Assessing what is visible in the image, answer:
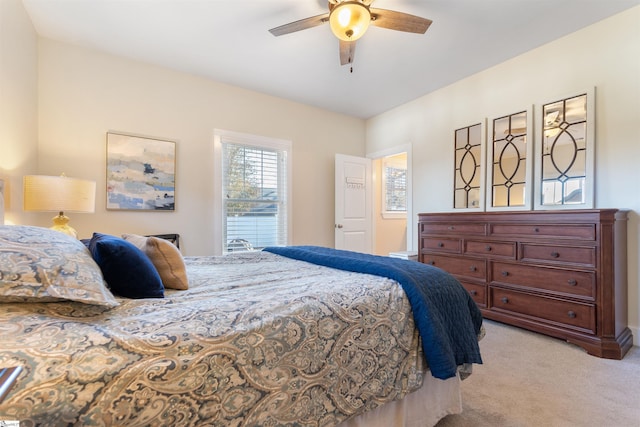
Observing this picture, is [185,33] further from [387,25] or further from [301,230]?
[301,230]

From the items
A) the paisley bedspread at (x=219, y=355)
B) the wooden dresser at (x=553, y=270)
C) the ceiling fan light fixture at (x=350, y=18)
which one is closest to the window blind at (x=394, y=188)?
the wooden dresser at (x=553, y=270)

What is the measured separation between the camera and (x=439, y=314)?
128 centimetres

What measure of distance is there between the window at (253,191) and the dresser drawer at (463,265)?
205cm

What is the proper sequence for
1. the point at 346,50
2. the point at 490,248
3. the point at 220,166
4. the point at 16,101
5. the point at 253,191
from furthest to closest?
the point at 253,191, the point at 220,166, the point at 490,248, the point at 346,50, the point at 16,101

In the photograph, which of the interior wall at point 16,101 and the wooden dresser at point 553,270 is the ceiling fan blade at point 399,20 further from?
the interior wall at point 16,101

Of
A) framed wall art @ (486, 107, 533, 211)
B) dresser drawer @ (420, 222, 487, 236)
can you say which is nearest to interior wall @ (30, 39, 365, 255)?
dresser drawer @ (420, 222, 487, 236)

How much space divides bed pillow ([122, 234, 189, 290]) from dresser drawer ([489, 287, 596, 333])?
111 inches

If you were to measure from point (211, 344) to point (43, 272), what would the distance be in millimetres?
551

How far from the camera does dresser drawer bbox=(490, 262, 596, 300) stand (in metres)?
2.25

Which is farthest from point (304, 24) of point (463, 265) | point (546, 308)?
point (546, 308)

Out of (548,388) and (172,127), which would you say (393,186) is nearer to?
(172,127)

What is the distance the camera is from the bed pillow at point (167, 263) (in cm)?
131

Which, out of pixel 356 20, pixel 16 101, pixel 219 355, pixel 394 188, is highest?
pixel 356 20

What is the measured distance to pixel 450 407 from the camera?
1.45 metres
